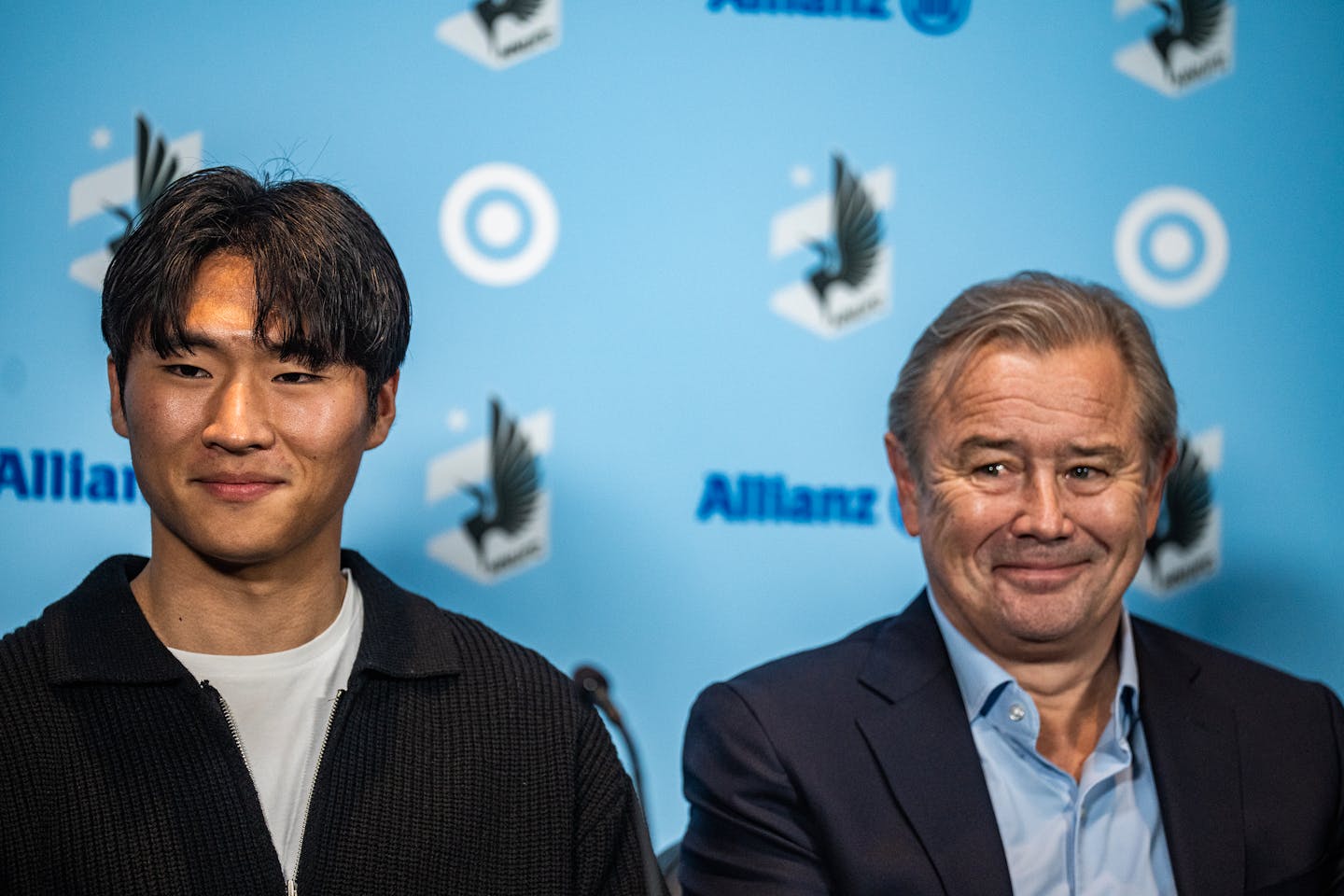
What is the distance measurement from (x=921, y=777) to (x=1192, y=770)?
1.35 ft

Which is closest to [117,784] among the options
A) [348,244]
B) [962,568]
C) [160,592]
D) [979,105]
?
[160,592]

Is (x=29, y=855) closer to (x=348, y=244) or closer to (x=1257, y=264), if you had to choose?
(x=348, y=244)

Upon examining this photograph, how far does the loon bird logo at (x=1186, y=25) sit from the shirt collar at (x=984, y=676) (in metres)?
1.20

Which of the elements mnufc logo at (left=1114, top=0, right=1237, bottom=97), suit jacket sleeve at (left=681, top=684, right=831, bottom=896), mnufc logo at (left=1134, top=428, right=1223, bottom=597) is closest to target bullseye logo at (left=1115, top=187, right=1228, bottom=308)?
mnufc logo at (left=1114, top=0, right=1237, bottom=97)

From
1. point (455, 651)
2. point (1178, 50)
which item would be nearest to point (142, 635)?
point (455, 651)

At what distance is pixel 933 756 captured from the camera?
194 centimetres

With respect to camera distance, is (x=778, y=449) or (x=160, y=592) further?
(x=778, y=449)

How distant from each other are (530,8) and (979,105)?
2.83 ft

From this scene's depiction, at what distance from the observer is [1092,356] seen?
2021 millimetres

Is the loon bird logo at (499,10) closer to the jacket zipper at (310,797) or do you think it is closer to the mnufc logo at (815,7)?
the mnufc logo at (815,7)

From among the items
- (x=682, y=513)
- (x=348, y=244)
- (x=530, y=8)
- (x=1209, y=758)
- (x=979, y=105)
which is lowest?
(x=1209, y=758)

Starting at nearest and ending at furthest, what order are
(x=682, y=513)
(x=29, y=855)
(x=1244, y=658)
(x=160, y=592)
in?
(x=29, y=855) → (x=160, y=592) → (x=1244, y=658) → (x=682, y=513)

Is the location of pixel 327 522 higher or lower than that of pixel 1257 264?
lower

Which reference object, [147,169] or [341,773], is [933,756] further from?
[147,169]
